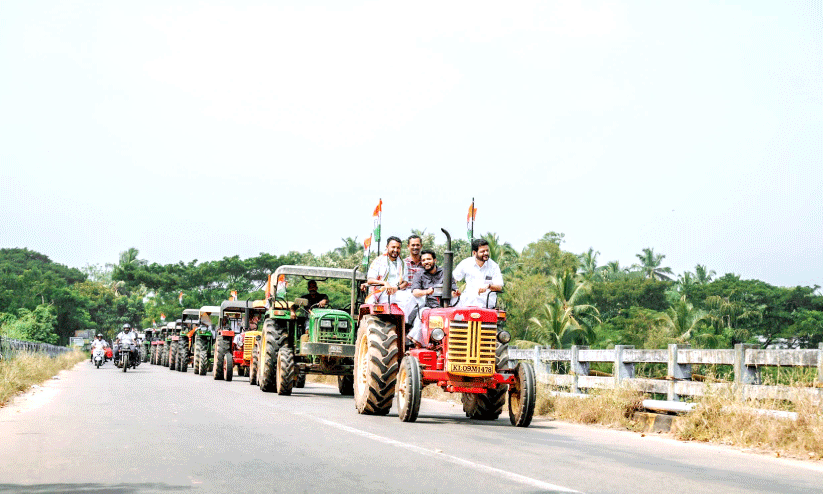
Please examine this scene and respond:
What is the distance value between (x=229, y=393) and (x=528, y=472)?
12810 millimetres

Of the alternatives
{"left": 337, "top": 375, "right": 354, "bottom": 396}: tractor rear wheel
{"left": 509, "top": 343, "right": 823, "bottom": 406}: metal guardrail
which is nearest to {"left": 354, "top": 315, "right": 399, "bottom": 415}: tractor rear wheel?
{"left": 509, "top": 343, "right": 823, "bottom": 406}: metal guardrail

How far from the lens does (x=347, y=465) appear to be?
830cm

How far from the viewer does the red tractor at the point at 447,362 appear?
1277 cm

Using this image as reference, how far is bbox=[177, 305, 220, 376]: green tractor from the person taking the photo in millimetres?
32969

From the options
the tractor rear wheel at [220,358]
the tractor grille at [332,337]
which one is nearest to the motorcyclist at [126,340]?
the tractor rear wheel at [220,358]

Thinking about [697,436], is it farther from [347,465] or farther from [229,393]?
[229,393]

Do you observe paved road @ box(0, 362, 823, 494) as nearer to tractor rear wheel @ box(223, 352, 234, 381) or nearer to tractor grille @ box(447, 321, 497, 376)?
tractor grille @ box(447, 321, 497, 376)

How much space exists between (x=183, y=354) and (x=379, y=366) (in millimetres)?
24741

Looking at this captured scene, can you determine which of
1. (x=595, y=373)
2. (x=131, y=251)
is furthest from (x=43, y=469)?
(x=131, y=251)

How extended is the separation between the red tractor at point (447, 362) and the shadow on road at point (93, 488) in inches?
236

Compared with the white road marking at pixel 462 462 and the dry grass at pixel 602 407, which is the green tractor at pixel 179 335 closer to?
the dry grass at pixel 602 407

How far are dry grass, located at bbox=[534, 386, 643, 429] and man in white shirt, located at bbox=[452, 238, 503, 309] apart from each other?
7.93ft

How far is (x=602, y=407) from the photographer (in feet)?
47.4

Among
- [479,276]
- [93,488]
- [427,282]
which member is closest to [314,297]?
[427,282]
